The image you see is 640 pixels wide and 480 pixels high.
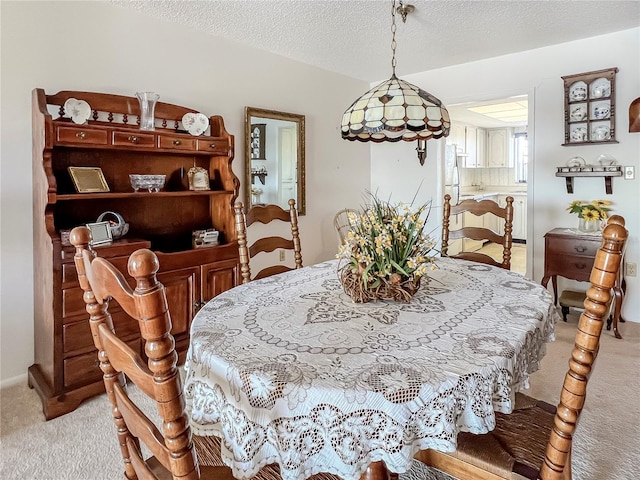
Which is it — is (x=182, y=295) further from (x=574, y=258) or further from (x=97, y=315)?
(x=574, y=258)

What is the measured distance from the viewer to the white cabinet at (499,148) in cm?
788

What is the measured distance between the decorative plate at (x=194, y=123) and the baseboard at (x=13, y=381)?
1.93 m

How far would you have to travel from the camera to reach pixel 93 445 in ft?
6.40

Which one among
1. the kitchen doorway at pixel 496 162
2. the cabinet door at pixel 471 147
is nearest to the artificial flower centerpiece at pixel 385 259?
the kitchen doorway at pixel 496 162

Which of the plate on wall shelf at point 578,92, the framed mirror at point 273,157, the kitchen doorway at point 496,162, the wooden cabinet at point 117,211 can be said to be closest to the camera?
the wooden cabinet at point 117,211

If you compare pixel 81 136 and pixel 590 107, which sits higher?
pixel 590 107

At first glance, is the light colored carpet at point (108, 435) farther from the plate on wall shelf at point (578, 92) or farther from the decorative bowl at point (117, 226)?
the plate on wall shelf at point (578, 92)

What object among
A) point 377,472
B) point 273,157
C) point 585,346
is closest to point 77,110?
point 273,157

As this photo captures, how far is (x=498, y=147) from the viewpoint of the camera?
26.1ft

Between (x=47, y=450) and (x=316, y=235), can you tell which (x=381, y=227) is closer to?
(x=47, y=450)

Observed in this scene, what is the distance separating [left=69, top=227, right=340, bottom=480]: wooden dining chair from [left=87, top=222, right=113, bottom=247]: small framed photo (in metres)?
1.60

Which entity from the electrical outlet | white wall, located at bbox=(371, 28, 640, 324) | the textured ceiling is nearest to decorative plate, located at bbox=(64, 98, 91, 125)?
the textured ceiling

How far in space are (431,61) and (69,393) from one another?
416 centimetres

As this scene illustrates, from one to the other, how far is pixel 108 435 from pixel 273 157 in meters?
2.69
